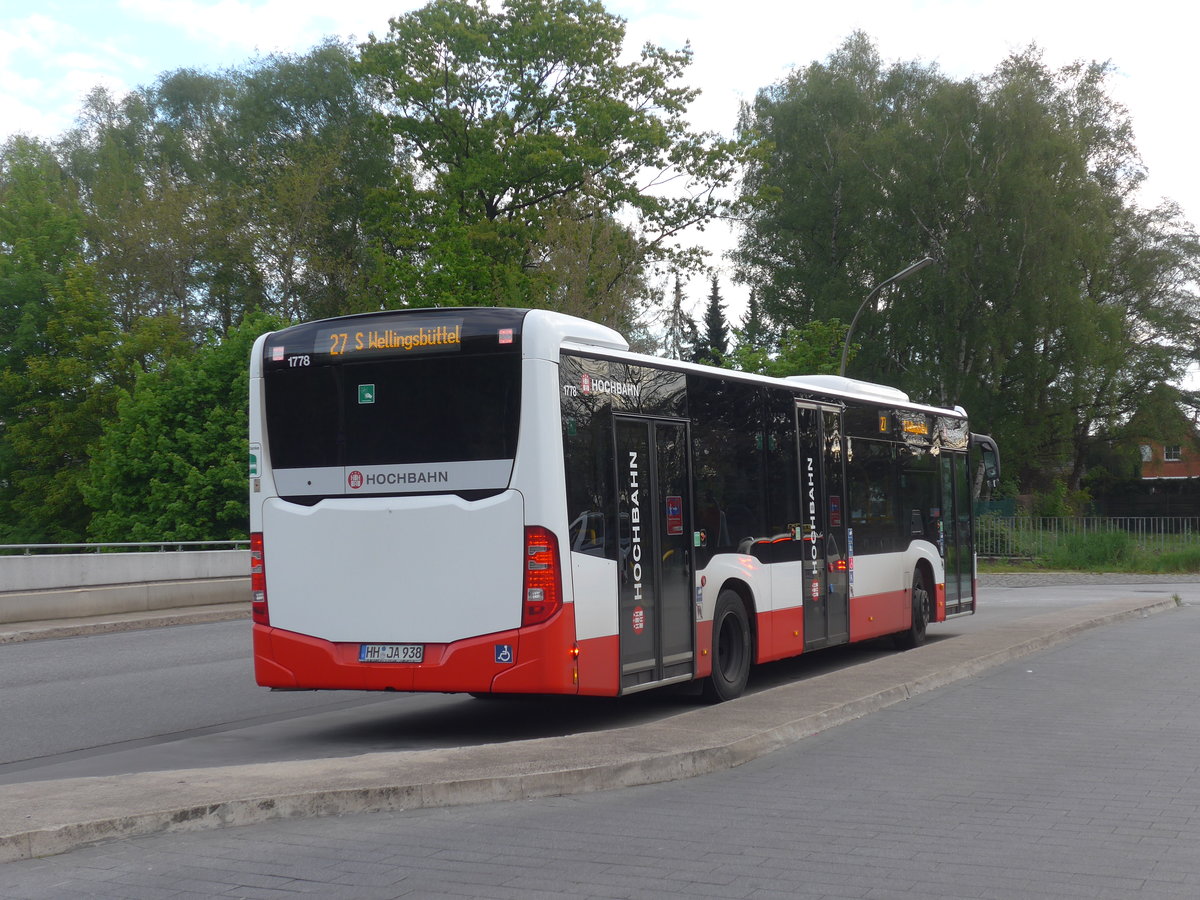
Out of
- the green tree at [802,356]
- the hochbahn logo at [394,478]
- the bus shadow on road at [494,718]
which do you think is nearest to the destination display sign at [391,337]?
the hochbahn logo at [394,478]

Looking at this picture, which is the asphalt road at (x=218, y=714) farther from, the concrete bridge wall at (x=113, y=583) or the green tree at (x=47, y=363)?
the green tree at (x=47, y=363)

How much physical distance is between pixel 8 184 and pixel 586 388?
166 feet

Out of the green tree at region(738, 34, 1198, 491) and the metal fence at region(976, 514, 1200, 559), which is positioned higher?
the green tree at region(738, 34, 1198, 491)

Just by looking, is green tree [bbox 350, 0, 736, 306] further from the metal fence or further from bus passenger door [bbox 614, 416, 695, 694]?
bus passenger door [bbox 614, 416, 695, 694]

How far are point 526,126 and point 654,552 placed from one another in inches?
1445

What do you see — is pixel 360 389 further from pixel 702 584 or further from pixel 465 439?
pixel 702 584

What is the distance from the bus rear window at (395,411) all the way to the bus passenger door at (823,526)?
4.65m

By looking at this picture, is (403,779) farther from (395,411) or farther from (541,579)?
(395,411)

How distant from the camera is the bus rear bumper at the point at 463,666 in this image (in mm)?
9305

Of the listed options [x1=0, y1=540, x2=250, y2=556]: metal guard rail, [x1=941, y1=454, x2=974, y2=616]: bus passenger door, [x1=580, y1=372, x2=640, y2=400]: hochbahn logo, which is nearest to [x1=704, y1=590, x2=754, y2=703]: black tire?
[x1=580, y1=372, x2=640, y2=400]: hochbahn logo

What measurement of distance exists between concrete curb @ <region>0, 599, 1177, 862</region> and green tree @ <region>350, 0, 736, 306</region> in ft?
111

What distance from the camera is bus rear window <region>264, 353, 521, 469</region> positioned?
9602 mm

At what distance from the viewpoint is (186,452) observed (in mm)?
41062

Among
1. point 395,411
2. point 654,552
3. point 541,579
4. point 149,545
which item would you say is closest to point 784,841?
point 541,579
